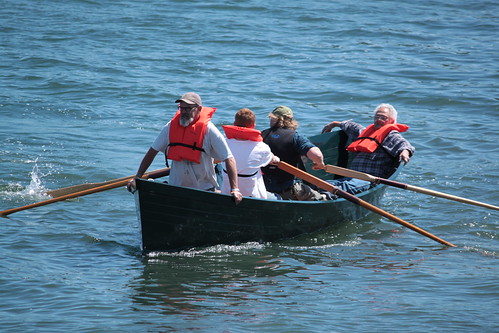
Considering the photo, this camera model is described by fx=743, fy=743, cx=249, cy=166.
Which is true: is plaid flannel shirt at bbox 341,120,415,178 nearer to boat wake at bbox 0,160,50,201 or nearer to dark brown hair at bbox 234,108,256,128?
dark brown hair at bbox 234,108,256,128

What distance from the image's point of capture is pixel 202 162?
682cm

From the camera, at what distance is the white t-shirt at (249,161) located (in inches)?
275

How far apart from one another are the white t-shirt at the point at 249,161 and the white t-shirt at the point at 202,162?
0.88 feet

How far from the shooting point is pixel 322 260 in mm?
7266

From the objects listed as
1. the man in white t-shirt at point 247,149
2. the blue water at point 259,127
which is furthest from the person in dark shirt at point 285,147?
the blue water at point 259,127

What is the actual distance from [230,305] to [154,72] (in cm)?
1068

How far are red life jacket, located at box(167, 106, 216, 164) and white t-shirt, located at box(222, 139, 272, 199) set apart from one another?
45 cm

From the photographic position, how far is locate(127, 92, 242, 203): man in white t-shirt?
661cm

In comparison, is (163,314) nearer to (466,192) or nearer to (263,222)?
(263,222)

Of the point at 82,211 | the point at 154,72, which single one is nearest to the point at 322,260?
the point at 82,211

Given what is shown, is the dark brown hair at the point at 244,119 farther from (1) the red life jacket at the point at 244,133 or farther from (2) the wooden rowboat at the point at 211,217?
(2) the wooden rowboat at the point at 211,217

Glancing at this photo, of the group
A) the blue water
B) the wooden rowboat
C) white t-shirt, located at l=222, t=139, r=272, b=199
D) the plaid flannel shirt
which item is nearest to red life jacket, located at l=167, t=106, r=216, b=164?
the wooden rowboat

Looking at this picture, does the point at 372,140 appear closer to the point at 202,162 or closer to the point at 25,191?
the point at 202,162

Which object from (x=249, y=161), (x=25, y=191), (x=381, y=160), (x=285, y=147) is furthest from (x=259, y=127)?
(x=249, y=161)
